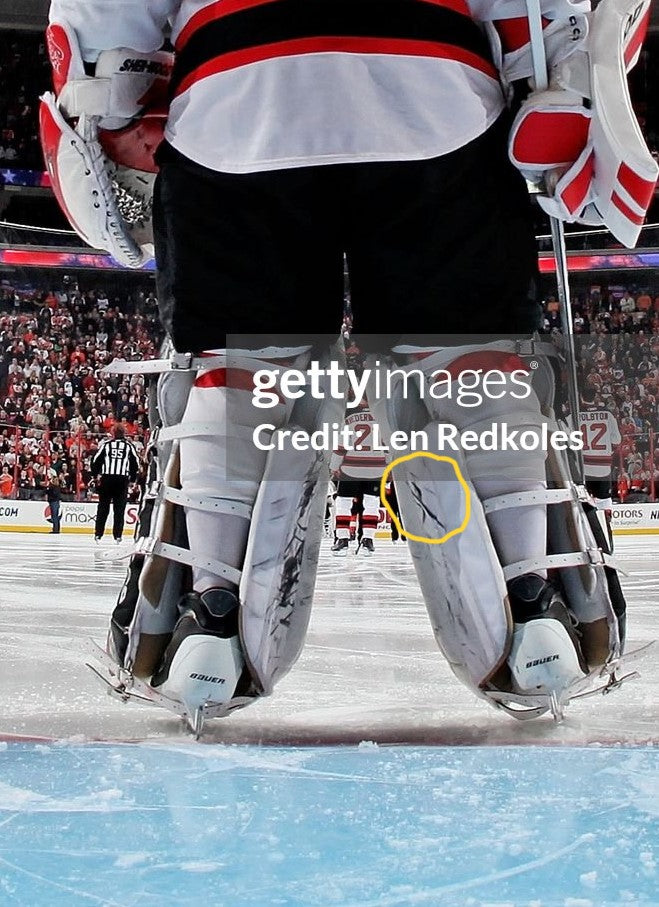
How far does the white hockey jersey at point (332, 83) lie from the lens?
0.83m

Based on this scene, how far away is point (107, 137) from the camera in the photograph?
959 mm

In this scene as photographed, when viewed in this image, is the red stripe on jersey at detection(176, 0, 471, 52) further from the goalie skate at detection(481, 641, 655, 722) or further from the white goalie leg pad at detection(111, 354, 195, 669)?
the goalie skate at detection(481, 641, 655, 722)

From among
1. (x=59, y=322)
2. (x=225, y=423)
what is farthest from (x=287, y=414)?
(x=59, y=322)

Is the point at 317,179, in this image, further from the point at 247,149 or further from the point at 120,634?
the point at 120,634

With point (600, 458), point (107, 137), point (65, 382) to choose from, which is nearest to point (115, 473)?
point (600, 458)

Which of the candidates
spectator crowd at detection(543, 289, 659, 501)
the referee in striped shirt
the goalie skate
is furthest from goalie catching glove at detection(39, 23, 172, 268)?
spectator crowd at detection(543, 289, 659, 501)

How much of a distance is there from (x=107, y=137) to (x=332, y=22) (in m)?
0.27

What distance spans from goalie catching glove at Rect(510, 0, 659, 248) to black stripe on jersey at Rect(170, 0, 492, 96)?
0.11 m

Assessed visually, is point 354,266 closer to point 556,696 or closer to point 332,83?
point 332,83

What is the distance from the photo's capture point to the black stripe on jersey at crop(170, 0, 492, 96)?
84 cm

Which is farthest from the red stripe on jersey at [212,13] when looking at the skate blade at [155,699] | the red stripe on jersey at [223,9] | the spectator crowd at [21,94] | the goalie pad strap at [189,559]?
the spectator crowd at [21,94]

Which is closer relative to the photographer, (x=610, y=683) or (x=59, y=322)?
(x=610, y=683)

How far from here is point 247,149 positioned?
843mm

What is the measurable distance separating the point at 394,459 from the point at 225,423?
0.57ft
